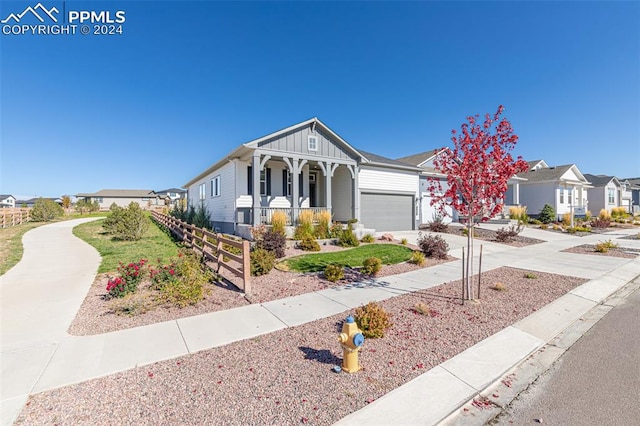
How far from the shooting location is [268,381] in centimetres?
313

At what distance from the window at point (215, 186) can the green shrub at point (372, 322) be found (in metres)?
15.8

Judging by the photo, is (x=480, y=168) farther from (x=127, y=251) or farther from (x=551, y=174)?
(x=551, y=174)

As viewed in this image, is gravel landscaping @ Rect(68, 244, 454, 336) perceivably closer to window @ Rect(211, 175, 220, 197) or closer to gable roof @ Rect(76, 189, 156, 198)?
window @ Rect(211, 175, 220, 197)

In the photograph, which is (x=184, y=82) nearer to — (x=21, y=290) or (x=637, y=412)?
(x=21, y=290)

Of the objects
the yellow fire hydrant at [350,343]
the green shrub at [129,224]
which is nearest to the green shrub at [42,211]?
the green shrub at [129,224]

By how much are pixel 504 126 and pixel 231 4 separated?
34.8 ft

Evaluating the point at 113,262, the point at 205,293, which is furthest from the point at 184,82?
the point at 205,293

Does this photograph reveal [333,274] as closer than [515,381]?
No

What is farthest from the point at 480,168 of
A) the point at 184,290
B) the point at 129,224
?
the point at 129,224

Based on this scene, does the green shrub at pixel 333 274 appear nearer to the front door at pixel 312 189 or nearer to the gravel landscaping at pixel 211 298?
the gravel landscaping at pixel 211 298

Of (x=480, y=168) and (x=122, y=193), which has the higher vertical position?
(x=122, y=193)

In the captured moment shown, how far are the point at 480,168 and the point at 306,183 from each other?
12146 mm

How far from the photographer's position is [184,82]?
14547 mm

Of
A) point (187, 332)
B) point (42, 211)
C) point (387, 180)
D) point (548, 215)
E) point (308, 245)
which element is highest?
point (387, 180)
